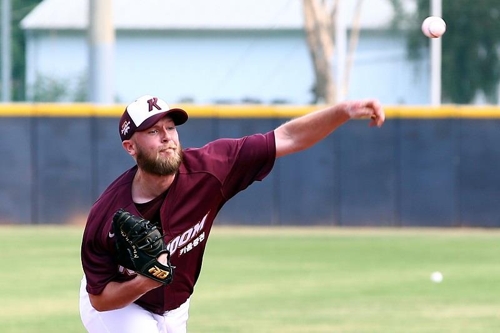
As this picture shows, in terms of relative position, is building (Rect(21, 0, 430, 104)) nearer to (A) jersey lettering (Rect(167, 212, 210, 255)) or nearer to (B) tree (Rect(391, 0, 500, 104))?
(B) tree (Rect(391, 0, 500, 104))

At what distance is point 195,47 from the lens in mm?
32406

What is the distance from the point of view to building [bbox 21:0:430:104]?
31.0 metres

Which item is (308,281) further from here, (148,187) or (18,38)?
(18,38)

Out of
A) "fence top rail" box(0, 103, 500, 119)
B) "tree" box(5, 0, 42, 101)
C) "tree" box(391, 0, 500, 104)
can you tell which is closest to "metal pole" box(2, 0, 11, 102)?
"fence top rail" box(0, 103, 500, 119)

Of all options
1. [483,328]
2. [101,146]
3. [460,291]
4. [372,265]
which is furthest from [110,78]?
[483,328]

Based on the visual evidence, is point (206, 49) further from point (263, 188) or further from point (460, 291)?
point (460, 291)

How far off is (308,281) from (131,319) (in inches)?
249

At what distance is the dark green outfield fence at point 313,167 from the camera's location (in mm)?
16703

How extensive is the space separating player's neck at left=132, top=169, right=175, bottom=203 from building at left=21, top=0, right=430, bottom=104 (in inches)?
977

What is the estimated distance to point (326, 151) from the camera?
16859 millimetres

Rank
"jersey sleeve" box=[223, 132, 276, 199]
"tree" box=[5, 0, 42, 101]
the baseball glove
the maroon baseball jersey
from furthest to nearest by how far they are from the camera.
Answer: "tree" box=[5, 0, 42, 101], "jersey sleeve" box=[223, 132, 276, 199], the maroon baseball jersey, the baseball glove

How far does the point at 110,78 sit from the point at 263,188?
3270mm

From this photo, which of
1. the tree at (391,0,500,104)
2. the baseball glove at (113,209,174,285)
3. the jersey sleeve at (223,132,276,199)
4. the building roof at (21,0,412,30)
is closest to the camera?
the baseball glove at (113,209,174,285)

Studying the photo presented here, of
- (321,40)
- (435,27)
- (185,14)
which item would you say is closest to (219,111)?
(321,40)
